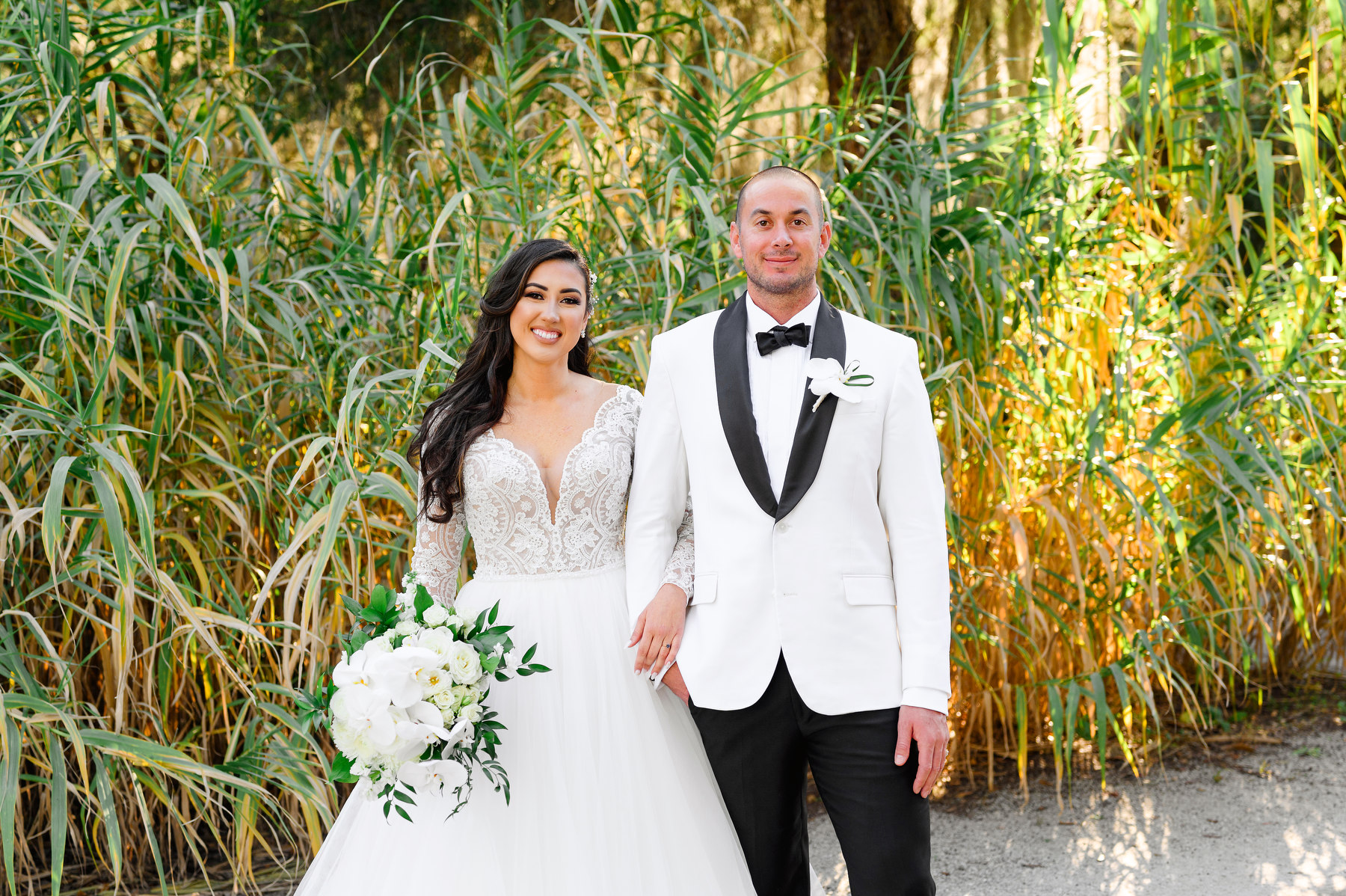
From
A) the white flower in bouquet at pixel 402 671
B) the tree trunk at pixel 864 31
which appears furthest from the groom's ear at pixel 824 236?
the tree trunk at pixel 864 31

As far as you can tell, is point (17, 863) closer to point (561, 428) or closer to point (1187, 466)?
point (561, 428)

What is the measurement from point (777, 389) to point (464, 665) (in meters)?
0.71

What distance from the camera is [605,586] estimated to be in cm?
202

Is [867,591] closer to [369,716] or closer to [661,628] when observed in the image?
[661,628]

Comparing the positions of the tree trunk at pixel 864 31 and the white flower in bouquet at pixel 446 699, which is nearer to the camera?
the white flower in bouquet at pixel 446 699

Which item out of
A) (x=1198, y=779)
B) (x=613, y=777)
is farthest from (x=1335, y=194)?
(x=613, y=777)

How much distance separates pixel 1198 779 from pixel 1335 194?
6.84ft

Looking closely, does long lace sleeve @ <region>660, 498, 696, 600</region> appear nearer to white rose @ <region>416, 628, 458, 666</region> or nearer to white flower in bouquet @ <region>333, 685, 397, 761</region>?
white rose @ <region>416, 628, 458, 666</region>

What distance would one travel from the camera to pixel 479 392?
2102 millimetres

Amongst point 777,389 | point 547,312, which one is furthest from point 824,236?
point 547,312

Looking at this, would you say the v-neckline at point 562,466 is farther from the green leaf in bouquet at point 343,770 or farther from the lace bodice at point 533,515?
the green leaf in bouquet at point 343,770

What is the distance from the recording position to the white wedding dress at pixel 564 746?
1.79m

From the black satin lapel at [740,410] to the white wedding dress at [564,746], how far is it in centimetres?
22

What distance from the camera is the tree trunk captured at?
14.0ft
